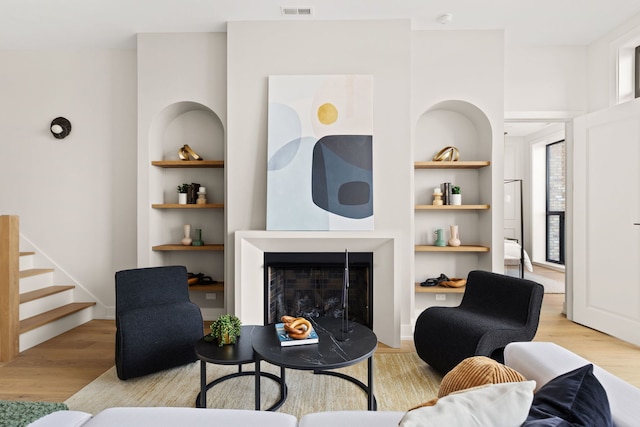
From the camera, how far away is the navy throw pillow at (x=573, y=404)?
0.83 meters

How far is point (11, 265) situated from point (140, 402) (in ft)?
5.36

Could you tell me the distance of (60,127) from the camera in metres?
3.90

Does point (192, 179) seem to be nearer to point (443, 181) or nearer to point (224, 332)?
point (224, 332)

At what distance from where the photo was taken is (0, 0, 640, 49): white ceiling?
10.1 feet

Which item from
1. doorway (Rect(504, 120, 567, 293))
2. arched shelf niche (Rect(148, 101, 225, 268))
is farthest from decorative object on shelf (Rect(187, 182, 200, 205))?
doorway (Rect(504, 120, 567, 293))

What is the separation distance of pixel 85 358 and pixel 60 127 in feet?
8.12

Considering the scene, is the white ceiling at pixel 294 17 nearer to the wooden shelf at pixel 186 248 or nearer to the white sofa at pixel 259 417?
the wooden shelf at pixel 186 248

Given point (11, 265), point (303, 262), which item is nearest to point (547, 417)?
point (303, 262)

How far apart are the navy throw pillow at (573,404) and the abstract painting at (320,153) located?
2.40m

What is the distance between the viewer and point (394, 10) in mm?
3203

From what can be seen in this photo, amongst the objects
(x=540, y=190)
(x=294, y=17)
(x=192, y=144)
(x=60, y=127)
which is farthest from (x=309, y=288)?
(x=540, y=190)

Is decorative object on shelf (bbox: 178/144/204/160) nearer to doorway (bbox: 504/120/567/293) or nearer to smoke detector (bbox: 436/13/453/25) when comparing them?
smoke detector (bbox: 436/13/453/25)

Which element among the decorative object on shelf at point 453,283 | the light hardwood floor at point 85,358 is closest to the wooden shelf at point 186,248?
the light hardwood floor at point 85,358

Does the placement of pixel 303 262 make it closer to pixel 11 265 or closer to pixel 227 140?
pixel 227 140
